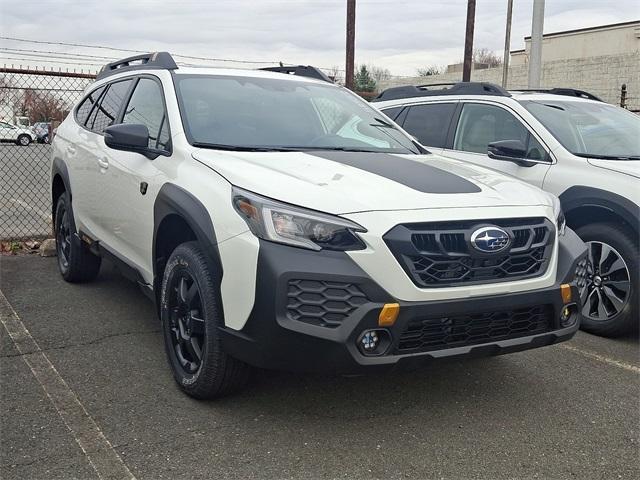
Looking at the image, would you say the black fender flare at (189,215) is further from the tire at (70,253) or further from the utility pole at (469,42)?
the utility pole at (469,42)

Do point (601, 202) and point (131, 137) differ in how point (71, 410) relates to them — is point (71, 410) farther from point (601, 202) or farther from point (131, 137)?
point (601, 202)

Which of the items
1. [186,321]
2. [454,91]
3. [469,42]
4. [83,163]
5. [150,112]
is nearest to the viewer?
[186,321]

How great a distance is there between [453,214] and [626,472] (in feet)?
4.35

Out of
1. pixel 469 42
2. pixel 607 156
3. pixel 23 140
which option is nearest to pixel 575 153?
pixel 607 156

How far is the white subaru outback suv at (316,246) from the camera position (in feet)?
9.13

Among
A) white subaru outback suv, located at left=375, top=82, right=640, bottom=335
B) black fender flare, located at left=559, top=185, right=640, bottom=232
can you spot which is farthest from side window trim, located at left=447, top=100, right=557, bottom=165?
black fender flare, located at left=559, top=185, right=640, bottom=232

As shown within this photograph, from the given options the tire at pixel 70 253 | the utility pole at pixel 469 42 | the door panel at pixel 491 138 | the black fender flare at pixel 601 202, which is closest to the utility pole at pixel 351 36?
the utility pole at pixel 469 42

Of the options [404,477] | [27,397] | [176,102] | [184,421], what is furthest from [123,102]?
[404,477]

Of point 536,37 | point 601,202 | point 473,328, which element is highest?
point 536,37

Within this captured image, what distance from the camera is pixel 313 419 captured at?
324cm

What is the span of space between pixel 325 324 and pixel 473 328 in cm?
70

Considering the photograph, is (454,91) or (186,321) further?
(454,91)

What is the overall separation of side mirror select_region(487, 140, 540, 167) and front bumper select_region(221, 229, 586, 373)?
242cm

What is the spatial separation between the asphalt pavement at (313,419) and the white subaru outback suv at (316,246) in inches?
12.9
